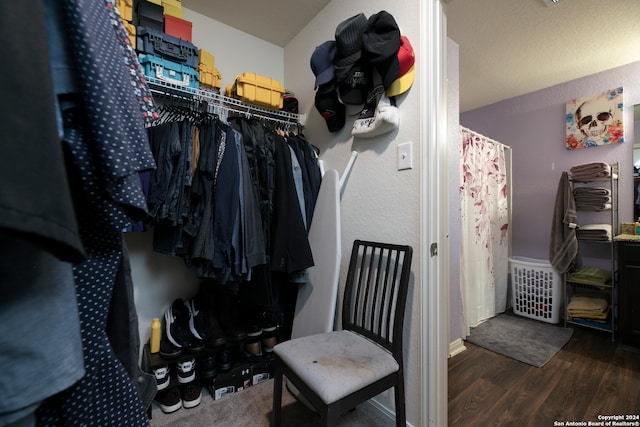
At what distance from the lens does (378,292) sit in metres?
1.33

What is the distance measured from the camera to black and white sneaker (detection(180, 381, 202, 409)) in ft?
4.69

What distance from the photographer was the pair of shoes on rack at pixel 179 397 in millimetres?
1396

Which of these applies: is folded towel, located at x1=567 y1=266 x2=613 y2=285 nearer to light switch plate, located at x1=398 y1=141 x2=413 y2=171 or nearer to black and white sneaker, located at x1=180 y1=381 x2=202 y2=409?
light switch plate, located at x1=398 y1=141 x2=413 y2=171

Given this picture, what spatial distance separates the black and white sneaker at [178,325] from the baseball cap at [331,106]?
1486mm

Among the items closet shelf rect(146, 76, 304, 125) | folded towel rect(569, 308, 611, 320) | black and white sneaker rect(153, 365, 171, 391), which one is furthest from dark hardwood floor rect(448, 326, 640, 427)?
closet shelf rect(146, 76, 304, 125)

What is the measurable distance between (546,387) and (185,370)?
217cm

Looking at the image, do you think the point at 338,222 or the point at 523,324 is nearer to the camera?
the point at 338,222

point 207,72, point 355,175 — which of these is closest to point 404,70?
point 355,175

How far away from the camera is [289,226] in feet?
4.69

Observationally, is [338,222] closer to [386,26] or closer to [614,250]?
[386,26]

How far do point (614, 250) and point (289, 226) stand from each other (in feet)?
9.65

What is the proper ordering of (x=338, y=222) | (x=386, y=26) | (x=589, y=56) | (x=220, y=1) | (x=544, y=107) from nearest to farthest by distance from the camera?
1. (x=386, y=26)
2. (x=338, y=222)
3. (x=220, y=1)
4. (x=589, y=56)
5. (x=544, y=107)

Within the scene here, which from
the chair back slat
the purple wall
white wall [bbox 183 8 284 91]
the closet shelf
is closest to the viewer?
the chair back slat

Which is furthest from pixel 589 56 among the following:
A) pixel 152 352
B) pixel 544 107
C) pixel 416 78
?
pixel 152 352
